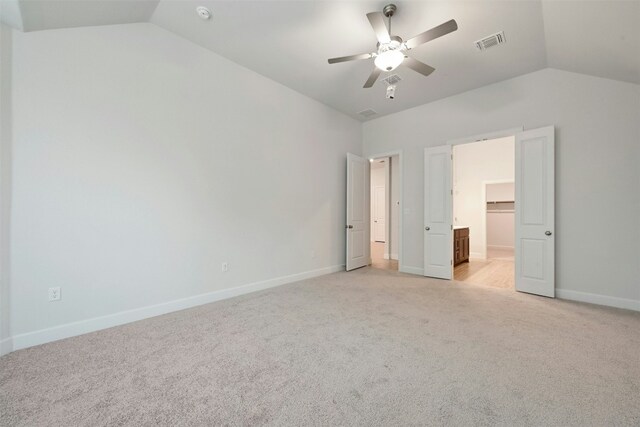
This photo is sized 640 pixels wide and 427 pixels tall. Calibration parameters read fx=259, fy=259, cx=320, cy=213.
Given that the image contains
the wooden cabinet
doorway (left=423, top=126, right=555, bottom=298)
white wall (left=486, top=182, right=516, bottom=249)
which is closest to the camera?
doorway (left=423, top=126, right=555, bottom=298)

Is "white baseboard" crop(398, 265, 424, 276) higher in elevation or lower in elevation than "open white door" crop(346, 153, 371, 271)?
lower

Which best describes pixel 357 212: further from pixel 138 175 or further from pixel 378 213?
pixel 378 213

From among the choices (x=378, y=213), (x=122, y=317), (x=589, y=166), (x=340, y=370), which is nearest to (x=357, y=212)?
(x=589, y=166)

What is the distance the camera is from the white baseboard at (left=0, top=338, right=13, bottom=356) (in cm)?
209

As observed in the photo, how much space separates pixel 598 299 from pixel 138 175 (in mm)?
5709

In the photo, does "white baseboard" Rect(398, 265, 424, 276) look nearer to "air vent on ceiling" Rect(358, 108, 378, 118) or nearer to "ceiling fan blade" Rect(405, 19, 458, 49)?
"air vent on ceiling" Rect(358, 108, 378, 118)

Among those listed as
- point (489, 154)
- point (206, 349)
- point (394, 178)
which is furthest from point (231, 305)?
point (489, 154)

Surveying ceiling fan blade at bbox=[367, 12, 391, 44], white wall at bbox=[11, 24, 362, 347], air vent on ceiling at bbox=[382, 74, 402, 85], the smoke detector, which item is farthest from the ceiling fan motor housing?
white wall at bbox=[11, 24, 362, 347]

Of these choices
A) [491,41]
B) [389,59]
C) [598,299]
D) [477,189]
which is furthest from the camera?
[477,189]

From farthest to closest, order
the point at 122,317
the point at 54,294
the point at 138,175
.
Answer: the point at 138,175 → the point at 122,317 → the point at 54,294

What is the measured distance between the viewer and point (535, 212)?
144 inches

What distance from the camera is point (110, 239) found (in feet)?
8.66

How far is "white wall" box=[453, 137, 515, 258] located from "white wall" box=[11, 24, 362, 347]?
16.7ft

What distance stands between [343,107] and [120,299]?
4.53 meters
